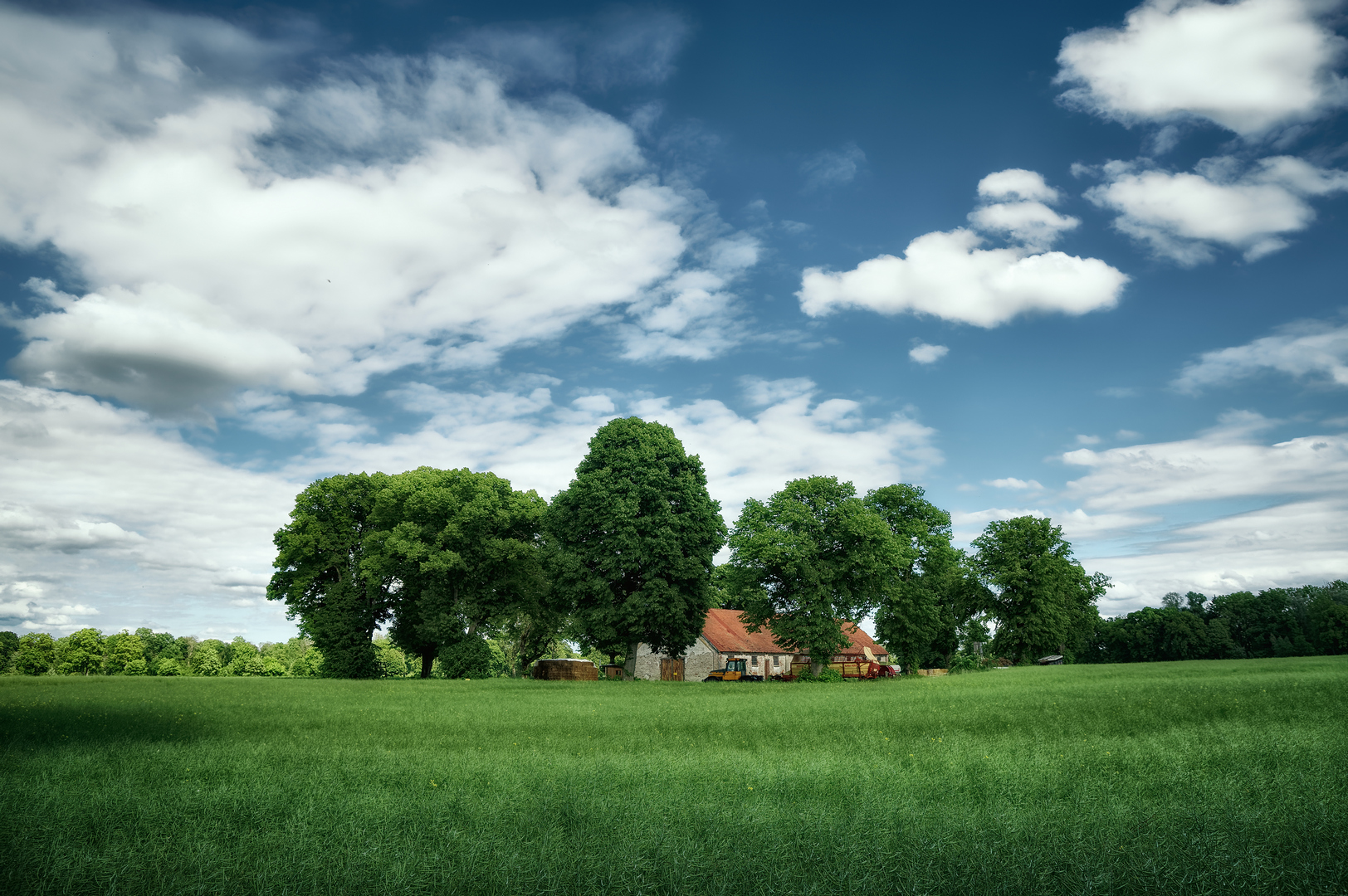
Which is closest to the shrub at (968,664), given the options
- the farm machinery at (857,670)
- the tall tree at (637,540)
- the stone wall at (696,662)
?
the stone wall at (696,662)

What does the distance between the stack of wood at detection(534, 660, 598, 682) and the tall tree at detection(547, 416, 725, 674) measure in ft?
21.9

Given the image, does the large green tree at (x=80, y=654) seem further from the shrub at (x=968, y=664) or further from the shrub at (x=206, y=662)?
the shrub at (x=968, y=664)

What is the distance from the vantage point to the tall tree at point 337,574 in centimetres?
4819

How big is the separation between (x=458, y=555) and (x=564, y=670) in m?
10.6

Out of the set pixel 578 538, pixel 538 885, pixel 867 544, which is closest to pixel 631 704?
pixel 538 885

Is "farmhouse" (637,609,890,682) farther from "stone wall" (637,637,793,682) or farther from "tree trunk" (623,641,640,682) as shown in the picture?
"tree trunk" (623,641,640,682)

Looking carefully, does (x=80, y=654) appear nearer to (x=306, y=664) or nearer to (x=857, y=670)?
Answer: (x=306, y=664)

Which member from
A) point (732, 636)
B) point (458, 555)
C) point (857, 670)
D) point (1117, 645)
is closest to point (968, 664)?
point (857, 670)

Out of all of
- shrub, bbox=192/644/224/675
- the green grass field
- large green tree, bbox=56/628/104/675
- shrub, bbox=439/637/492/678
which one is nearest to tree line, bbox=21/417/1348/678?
shrub, bbox=439/637/492/678

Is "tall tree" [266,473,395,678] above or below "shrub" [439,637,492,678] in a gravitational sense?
above

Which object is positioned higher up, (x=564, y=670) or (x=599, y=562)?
(x=599, y=562)

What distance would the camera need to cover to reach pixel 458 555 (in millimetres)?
47469

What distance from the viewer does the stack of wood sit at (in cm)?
4944

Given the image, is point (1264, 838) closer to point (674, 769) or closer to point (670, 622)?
point (674, 769)
